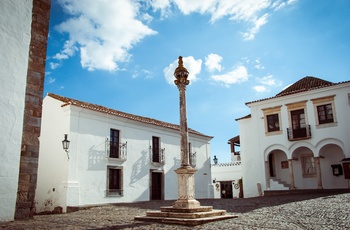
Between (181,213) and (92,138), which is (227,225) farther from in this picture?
(92,138)

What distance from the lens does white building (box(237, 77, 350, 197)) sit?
54.3 feet

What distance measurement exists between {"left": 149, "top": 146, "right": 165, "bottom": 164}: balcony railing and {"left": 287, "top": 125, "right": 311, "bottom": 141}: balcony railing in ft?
24.1

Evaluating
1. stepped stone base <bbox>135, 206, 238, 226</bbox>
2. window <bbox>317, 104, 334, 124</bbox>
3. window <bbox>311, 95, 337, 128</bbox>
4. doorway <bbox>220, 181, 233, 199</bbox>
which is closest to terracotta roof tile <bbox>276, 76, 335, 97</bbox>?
window <bbox>311, 95, 337, 128</bbox>

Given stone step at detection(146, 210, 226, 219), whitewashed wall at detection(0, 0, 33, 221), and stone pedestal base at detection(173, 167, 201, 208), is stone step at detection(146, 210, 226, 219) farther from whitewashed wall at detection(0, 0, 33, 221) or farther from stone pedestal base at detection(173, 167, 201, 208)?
whitewashed wall at detection(0, 0, 33, 221)

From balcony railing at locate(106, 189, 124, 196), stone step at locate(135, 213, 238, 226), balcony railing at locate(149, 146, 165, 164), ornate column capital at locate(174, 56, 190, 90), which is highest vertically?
ornate column capital at locate(174, 56, 190, 90)

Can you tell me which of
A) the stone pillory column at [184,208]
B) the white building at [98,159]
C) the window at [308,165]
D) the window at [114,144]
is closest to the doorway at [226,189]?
the white building at [98,159]

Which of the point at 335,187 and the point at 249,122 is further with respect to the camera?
the point at 249,122

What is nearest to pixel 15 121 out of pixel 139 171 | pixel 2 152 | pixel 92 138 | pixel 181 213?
pixel 2 152

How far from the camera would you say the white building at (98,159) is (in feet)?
45.9

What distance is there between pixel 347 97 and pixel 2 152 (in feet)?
53.1

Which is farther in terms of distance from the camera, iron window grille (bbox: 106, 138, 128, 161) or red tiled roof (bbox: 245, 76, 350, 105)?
red tiled roof (bbox: 245, 76, 350, 105)

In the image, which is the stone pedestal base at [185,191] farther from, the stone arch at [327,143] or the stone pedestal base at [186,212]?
the stone arch at [327,143]

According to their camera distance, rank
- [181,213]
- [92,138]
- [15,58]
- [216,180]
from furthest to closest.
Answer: [216,180] → [92,138] → [181,213] → [15,58]

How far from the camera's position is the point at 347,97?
16.4 meters
